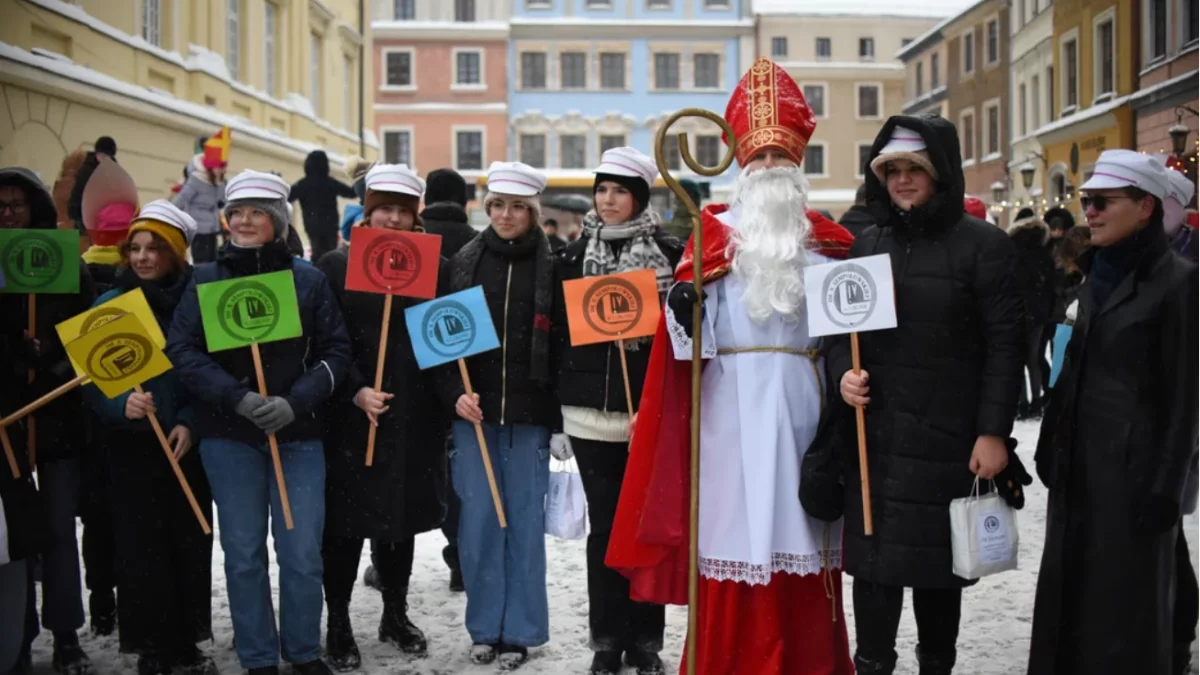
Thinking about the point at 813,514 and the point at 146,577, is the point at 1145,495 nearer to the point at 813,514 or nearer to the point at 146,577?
the point at 813,514

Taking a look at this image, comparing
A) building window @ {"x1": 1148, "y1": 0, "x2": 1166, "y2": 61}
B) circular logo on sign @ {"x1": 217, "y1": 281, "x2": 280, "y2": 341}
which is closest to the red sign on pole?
circular logo on sign @ {"x1": 217, "y1": 281, "x2": 280, "y2": 341}

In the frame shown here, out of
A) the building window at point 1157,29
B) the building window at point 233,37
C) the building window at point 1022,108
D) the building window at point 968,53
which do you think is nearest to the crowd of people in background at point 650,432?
the building window at point 1157,29

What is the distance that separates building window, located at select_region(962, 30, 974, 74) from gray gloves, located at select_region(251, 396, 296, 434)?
24233 millimetres

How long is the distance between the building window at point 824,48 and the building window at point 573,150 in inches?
449

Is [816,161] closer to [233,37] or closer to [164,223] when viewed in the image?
[233,37]

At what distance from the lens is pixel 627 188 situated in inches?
195

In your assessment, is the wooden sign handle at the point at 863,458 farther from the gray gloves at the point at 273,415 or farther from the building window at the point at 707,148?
the building window at the point at 707,148

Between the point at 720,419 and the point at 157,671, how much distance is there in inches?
98.5

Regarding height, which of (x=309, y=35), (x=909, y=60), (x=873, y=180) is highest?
→ (x=909, y=60)

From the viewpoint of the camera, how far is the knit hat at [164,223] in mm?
4883

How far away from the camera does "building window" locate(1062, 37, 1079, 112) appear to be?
8.64 meters

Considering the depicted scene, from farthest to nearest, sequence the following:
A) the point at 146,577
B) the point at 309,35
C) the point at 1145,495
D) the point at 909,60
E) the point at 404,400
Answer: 1. the point at 909,60
2. the point at 309,35
3. the point at 404,400
4. the point at 146,577
5. the point at 1145,495

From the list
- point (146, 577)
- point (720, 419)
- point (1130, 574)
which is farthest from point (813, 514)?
point (146, 577)

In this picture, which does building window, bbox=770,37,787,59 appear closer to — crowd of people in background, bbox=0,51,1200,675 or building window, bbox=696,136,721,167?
building window, bbox=696,136,721,167
